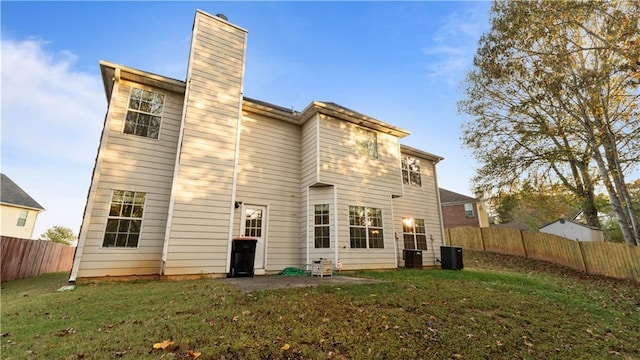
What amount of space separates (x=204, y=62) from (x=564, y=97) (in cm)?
1500

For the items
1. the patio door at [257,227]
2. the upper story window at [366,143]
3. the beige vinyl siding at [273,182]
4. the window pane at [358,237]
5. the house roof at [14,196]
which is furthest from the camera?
the house roof at [14,196]

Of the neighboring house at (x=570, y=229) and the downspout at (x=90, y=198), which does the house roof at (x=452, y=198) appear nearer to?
the neighboring house at (x=570, y=229)

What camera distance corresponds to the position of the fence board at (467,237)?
Answer: 18.6m

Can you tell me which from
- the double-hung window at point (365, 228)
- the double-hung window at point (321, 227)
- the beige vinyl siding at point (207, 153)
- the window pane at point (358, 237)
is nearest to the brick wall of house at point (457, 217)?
the double-hung window at point (365, 228)

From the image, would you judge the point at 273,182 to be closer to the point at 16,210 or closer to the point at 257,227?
the point at 257,227

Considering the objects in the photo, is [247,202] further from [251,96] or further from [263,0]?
[263,0]

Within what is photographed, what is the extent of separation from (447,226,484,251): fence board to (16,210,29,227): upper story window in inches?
1251

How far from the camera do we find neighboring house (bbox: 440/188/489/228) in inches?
974

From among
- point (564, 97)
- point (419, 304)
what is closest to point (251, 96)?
point (419, 304)

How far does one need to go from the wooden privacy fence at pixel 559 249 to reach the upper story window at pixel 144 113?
1860 centimetres

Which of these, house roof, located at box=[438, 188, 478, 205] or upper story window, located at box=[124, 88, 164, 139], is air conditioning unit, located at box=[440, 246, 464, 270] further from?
house roof, located at box=[438, 188, 478, 205]

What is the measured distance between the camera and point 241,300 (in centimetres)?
452

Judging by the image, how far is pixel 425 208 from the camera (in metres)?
12.5

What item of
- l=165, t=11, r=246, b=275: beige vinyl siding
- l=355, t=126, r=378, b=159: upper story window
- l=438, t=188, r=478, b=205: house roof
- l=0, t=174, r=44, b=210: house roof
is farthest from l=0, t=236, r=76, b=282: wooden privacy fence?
l=438, t=188, r=478, b=205: house roof
